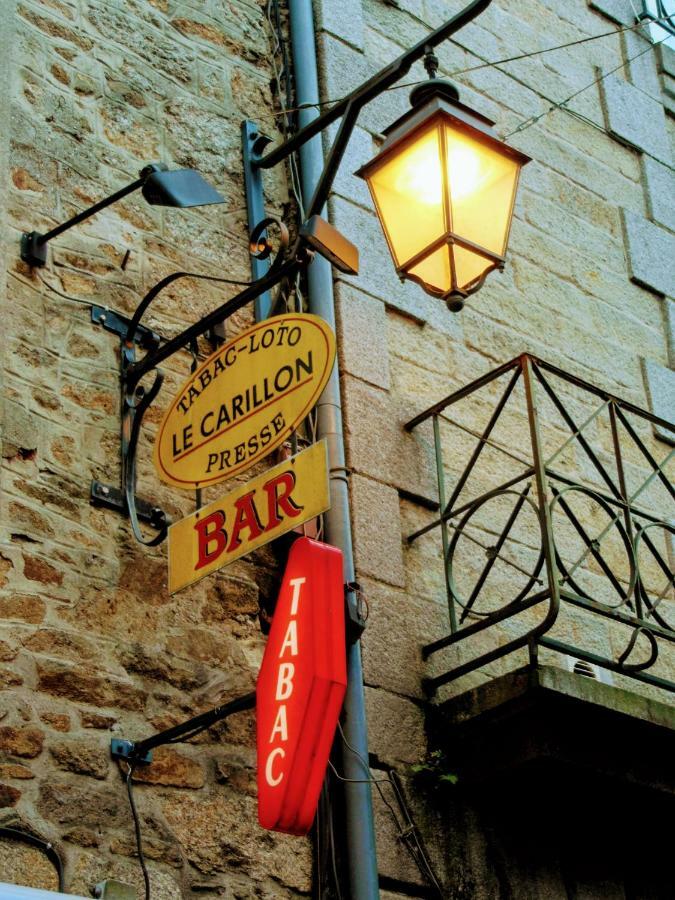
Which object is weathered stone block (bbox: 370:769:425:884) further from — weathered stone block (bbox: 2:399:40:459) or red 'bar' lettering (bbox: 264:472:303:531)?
weathered stone block (bbox: 2:399:40:459)

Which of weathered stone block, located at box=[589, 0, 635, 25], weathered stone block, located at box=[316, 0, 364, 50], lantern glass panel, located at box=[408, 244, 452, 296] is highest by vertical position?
weathered stone block, located at box=[589, 0, 635, 25]

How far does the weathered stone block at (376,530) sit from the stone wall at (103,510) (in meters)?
0.38

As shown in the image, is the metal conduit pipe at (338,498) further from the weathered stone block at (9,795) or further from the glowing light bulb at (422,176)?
the weathered stone block at (9,795)

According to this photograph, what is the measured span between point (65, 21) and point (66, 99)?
1.33 feet

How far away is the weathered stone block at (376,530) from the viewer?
18.6 feet

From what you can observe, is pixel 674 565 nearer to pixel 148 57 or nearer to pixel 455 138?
pixel 455 138

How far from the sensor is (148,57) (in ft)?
20.4

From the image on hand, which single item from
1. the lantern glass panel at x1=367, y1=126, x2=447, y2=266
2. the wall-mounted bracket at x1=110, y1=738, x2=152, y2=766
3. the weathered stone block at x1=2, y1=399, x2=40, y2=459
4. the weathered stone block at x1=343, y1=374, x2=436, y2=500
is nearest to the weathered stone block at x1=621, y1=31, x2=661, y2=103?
the weathered stone block at x1=343, y1=374, x2=436, y2=500

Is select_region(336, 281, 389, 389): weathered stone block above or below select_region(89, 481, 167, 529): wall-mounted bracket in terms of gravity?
above

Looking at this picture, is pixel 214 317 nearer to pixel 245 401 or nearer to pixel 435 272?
pixel 245 401

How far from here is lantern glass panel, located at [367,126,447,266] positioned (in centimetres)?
500

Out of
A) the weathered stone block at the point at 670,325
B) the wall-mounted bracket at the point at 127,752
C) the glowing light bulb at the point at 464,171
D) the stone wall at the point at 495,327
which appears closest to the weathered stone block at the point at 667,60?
the stone wall at the point at 495,327

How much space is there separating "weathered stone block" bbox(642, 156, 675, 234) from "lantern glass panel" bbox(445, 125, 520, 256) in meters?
3.45

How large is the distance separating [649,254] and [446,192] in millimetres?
3412
